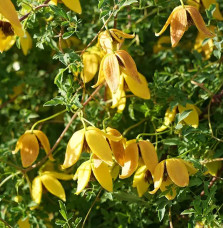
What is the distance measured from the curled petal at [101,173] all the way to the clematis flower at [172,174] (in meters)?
0.11

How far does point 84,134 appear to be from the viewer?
1.39 m

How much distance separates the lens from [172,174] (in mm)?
1372

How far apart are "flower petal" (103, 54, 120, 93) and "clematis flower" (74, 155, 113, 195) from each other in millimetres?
187

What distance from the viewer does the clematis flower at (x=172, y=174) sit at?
1368 mm

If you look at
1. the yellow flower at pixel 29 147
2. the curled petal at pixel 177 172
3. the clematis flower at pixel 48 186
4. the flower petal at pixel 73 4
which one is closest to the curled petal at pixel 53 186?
the clematis flower at pixel 48 186

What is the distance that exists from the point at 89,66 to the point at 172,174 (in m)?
0.48

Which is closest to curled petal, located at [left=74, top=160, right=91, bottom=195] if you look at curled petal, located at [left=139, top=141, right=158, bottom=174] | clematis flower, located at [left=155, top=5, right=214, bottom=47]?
curled petal, located at [left=139, top=141, right=158, bottom=174]

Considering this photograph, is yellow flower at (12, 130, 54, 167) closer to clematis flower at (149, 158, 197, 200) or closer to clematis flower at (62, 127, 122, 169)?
clematis flower at (62, 127, 122, 169)

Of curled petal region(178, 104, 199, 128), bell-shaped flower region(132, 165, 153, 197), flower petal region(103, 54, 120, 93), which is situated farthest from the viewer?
curled petal region(178, 104, 199, 128)

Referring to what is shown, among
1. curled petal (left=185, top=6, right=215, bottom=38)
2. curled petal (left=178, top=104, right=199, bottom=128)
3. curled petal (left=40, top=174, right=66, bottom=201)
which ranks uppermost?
curled petal (left=185, top=6, right=215, bottom=38)

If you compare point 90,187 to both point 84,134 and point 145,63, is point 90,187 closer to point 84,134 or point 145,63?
point 84,134

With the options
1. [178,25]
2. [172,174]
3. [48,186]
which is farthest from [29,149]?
[178,25]

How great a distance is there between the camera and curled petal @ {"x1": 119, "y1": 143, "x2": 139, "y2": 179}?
1398mm

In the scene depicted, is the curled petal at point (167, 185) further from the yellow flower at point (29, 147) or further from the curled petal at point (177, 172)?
the yellow flower at point (29, 147)
